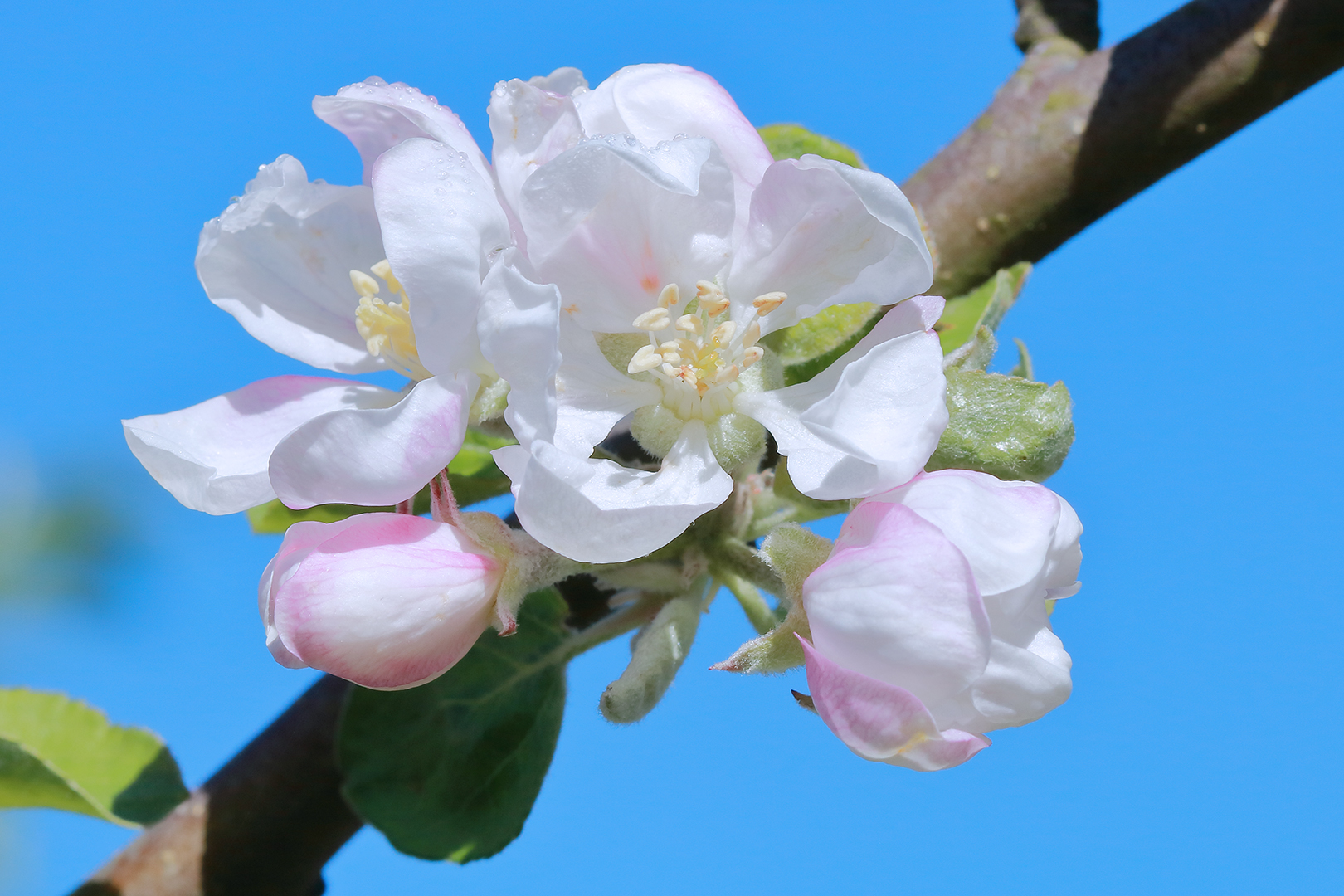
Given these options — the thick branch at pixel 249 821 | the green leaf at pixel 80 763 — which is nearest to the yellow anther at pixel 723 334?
the thick branch at pixel 249 821

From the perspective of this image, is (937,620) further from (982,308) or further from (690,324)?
(982,308)

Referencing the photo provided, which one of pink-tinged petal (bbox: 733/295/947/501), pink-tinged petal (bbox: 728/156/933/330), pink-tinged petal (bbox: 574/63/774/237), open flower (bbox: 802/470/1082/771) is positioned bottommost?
open flower (bbox: 802/470/1082/771)

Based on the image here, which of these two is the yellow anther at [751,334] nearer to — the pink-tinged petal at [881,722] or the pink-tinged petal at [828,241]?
the pink-tinged petal at [828,241]

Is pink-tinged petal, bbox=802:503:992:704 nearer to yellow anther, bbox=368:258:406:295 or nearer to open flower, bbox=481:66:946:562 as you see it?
open flower, bbox=481:66:946:562

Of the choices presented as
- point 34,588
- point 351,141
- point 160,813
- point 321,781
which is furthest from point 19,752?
point 34,588

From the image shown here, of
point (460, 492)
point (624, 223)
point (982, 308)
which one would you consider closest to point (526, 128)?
point (624, 223)

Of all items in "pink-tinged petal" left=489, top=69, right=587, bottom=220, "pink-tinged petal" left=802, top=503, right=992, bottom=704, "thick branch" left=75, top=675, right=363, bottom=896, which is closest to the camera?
"pink-tinged petal" left=802, top=503, right=992, bottom=704

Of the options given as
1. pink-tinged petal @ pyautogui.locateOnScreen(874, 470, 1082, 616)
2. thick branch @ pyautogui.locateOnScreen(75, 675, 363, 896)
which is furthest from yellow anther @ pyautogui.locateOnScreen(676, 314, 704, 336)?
thick branch @ pyautogui.locateOnScreen(75, 675, 363, 896)
